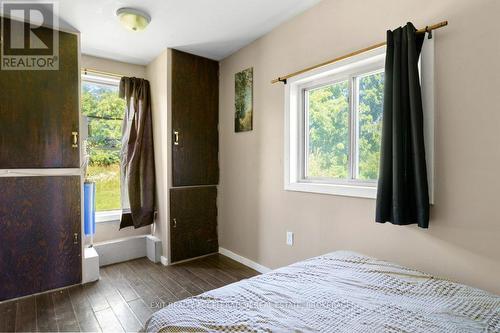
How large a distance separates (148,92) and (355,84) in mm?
2534

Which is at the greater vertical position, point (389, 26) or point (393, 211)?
point (389, 26)

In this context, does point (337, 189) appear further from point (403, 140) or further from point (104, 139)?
point (104, 139)

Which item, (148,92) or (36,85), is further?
(148,92)

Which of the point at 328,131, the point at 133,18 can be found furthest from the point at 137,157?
the point at 328,131

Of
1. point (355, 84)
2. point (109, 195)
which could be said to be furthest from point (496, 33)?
point (109, 195)

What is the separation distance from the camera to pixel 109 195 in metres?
3.55

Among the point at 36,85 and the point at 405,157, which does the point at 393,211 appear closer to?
the point at 405,157

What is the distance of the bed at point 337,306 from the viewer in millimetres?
1047

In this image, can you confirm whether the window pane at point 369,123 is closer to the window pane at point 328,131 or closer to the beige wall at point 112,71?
the window pane at point 328,131

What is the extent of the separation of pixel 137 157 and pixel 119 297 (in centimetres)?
160

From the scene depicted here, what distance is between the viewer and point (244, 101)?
316cm

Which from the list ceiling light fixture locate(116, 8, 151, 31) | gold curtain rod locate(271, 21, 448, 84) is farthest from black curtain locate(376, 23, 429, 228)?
ceiling light fixture locate(116, 8, 151, 31)

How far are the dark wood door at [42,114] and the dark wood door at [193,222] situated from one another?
1145 mm

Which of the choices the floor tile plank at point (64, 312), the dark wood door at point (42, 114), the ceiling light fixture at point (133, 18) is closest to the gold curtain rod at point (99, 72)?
the dark wood door at point (42, 114)
